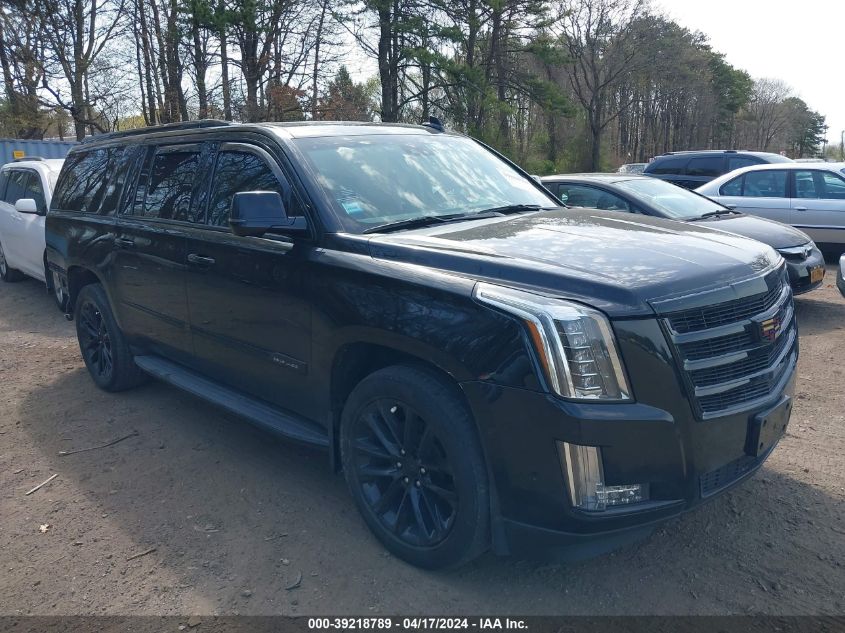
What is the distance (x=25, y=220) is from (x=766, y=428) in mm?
9724

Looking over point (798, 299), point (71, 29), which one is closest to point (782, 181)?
point (798, 299)

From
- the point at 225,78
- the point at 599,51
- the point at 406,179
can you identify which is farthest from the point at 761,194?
the point at 599,51

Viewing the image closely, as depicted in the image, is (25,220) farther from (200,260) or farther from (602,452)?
(602,452)

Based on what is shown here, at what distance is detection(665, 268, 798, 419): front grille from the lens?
276cm

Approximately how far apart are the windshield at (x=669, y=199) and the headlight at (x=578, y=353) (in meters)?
5.47

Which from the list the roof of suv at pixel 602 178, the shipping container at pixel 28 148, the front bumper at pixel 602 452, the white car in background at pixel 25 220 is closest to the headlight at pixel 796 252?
the roof of suv at pixel 602 178

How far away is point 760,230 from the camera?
788 centimetres

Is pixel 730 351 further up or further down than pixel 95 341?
further up

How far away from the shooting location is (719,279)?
2.96 meters

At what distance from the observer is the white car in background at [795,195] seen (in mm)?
10555

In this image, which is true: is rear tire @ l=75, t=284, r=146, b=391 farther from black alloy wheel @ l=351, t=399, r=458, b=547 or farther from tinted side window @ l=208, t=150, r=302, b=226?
black alloy wheel @ l=351, t=399, r=458, b=547

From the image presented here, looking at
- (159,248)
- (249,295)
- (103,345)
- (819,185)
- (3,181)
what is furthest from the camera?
(3,181)

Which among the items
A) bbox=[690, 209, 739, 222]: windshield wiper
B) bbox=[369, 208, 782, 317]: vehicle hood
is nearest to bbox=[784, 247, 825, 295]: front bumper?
bbox=[690, 209, 739, 222]: windshield wiper

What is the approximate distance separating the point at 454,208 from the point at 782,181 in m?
8.75
